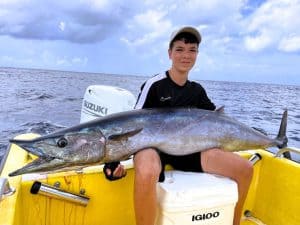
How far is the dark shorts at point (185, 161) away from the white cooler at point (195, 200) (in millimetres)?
202

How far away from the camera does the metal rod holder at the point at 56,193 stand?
255cm

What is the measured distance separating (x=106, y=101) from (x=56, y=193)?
88.5 inches

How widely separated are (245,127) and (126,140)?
40.3 inches

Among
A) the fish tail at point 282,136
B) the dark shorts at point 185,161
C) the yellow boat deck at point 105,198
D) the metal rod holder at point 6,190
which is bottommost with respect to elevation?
the yellow boat deck at point 105,198

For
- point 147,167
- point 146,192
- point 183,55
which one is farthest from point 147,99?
point 146,192

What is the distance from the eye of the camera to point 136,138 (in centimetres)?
249

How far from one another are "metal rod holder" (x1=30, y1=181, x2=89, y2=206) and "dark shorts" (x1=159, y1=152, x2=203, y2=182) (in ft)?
2.15

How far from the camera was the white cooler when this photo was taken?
238 cm

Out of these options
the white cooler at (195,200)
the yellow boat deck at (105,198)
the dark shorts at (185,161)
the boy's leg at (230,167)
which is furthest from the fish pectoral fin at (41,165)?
the boy's leg at (230,167)

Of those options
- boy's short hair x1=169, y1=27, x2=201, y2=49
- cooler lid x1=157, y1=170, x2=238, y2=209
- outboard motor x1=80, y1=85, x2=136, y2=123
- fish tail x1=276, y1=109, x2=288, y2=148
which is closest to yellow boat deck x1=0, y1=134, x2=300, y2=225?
fish tail x1=276, y1=109, x2=288, y2=148

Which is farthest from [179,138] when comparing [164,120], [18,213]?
[18,213]

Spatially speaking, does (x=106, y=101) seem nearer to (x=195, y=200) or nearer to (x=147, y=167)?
(x=147, y=167)

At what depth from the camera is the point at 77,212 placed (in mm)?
2820

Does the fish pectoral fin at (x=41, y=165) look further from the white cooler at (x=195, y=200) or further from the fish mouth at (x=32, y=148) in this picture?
the white cooler at (x=195, y=200)
